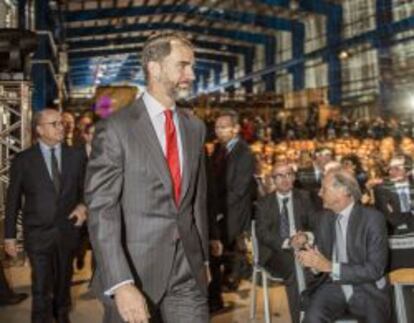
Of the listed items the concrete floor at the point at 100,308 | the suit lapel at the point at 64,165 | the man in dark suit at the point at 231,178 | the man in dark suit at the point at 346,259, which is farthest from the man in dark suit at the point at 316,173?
the man in dark suit at the point at 346,259

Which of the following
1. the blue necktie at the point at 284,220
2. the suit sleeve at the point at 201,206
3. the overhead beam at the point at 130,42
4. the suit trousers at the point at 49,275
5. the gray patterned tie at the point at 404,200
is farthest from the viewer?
the overhead beam at the point at 130,42

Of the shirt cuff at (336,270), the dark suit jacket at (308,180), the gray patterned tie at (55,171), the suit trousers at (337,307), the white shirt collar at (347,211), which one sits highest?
the gray patterned tie at (55,171)

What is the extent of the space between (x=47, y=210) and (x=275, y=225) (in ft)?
5.40

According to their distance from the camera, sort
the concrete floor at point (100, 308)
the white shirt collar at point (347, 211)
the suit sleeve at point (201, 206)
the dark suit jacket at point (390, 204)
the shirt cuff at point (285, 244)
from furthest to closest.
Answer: the dark suit jacket at point (390, 204)
the concrete floor at point (100, 308)
the shirt cuff at point (285, 244)
the white shirt collar at point (347, 211)
the suit sleeve at point (201, 206)

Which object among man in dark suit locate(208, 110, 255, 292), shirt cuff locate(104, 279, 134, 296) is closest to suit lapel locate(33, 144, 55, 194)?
man in dark suit locate(208, 110, 255, 292)

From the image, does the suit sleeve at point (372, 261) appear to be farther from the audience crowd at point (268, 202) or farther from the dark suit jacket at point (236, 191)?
the dark suit jacket at point (236, 191)

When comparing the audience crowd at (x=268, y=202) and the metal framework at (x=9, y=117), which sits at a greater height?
the metal framework at (x=9, y=117)

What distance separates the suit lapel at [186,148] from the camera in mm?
2258

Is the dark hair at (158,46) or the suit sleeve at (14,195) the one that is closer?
the dark hair at (158,46)

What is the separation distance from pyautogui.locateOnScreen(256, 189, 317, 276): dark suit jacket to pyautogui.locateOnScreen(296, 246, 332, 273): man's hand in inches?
45.7

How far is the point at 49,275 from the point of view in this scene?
416 centimetres

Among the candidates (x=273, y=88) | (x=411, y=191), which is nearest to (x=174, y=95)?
(x=411, y=191)

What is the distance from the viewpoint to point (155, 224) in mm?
2189

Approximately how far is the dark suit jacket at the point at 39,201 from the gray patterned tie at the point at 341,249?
66.8 inches
